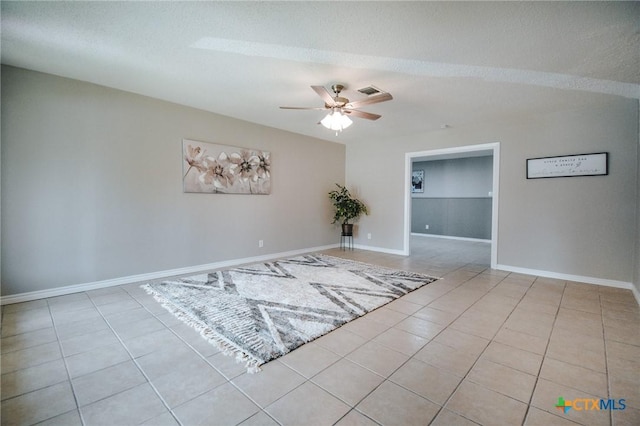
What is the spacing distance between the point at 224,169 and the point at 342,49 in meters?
2.86

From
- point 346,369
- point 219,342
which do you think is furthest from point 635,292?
point 219,342

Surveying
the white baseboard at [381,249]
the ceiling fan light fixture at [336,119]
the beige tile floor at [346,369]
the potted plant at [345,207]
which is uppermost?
the ceiling fan light fixture at [336,119]

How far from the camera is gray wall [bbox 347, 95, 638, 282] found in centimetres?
363

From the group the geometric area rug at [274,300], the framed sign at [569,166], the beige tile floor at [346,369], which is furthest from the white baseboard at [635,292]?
the geometric area rug at [274,300]

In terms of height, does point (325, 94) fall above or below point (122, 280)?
above

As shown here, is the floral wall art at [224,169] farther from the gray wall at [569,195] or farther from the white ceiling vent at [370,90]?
the gray wall at [569,195]

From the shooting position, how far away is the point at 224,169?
4.57 m

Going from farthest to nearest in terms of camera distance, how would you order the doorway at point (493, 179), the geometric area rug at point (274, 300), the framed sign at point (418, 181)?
the framed sign at point (418, 181), the doorway at point (493, 179), the geometric area rug at point (274, 300)

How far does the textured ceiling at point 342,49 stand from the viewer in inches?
79.2

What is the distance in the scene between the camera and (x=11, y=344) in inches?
84.0

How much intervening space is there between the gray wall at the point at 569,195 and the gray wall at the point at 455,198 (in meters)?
3.32

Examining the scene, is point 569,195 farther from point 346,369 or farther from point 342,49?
point 346,369

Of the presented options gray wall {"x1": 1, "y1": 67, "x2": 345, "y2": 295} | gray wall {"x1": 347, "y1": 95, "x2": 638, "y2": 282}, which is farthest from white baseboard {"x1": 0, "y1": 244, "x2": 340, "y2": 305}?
gray wall {"x1": 347, "y1": 95, "x2": 638, "y2": 282}

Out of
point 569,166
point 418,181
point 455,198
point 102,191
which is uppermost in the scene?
point 418,181
